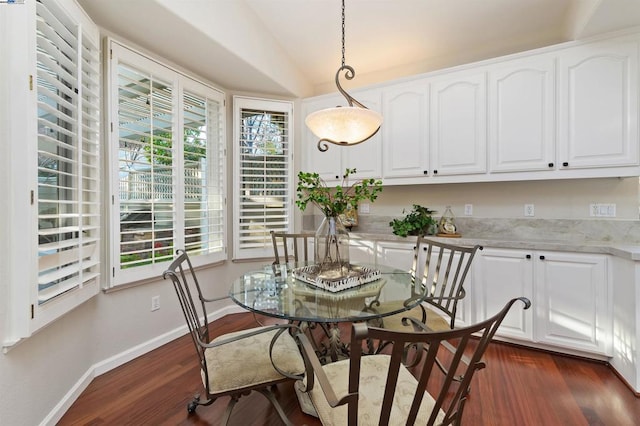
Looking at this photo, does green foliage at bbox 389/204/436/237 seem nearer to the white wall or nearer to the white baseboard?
the white wall

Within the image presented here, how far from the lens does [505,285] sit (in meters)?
2.51

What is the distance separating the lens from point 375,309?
1395mm

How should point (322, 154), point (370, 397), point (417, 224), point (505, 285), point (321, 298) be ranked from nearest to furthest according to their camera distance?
1. point (370, 397)
2. point (321, 298)
3. point (505, 285)
4. point (417, 224)
5. point (322, 154)

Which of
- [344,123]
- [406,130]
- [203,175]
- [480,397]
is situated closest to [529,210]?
Answer: [406,130]

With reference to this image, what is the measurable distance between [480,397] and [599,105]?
237 centimetres

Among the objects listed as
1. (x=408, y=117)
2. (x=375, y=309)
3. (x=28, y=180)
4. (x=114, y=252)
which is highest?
(x=408, y=117)

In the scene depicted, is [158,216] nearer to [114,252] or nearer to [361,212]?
[114,252]

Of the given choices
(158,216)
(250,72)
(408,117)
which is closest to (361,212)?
(408,117)

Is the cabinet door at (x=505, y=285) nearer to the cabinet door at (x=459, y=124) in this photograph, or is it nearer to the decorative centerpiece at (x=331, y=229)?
the cabinet door at (x=459, y=124)

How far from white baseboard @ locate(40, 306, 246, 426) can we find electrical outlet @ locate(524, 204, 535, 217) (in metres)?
3.34

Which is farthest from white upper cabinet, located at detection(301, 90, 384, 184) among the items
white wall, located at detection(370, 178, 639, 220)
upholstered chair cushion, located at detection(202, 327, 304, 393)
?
upholstered chair cushion, located at detection(202, 327, 304, 393)

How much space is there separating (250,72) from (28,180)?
6.73ft

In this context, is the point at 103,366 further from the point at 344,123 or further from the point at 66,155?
the point at 344,123

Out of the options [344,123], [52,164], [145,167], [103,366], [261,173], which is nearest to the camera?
[52,164]
